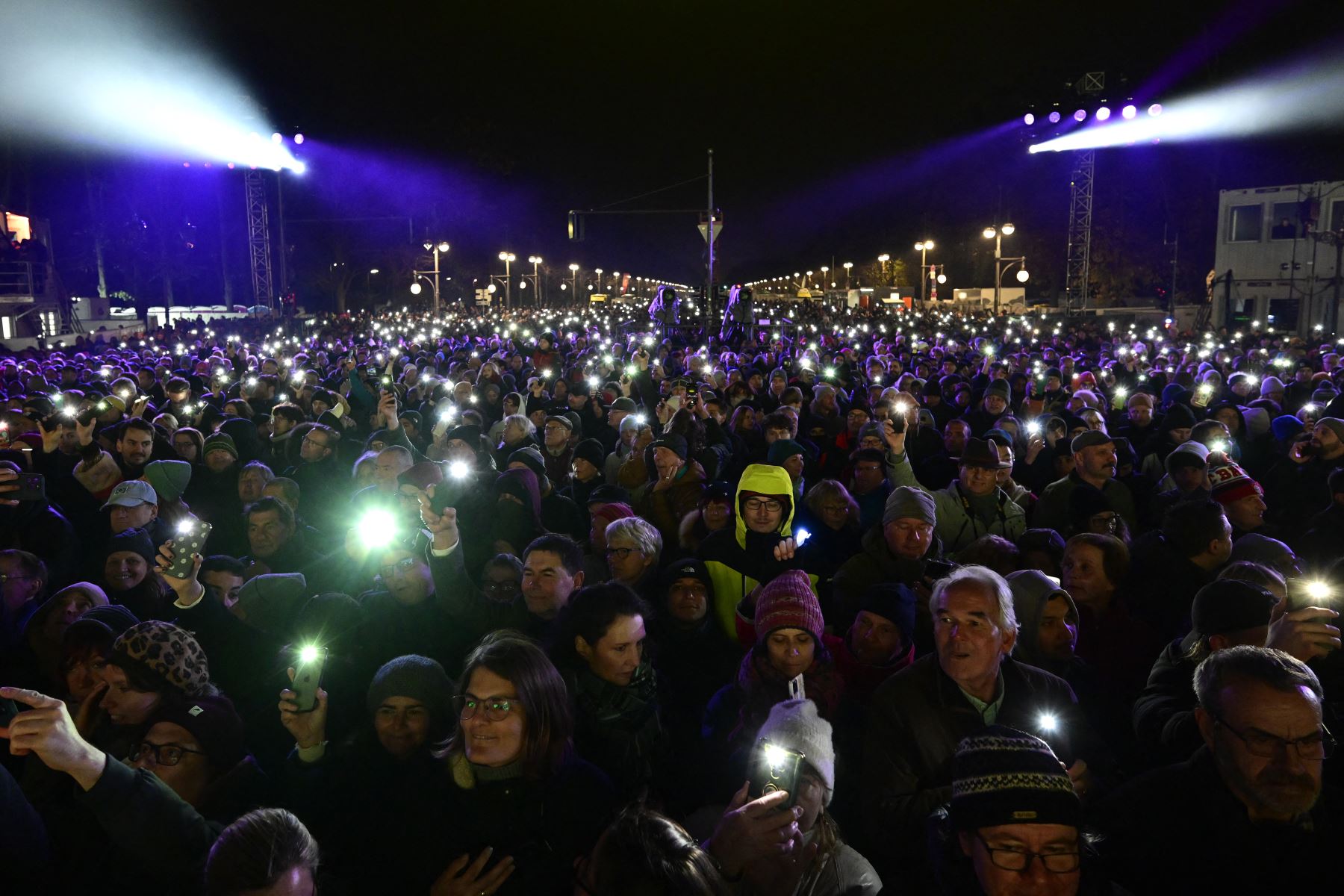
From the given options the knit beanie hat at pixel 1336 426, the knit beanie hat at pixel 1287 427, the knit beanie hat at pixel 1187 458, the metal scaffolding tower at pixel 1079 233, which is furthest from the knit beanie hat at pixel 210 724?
the metal scaffolding tower at pixel 1079 233

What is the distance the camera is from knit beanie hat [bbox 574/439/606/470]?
793 centimetres

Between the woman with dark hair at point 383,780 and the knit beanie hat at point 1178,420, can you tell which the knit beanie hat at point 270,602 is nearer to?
the woman with dark hair at point 383,780

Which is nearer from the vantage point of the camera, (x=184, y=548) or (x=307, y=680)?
(x=307, y=680)

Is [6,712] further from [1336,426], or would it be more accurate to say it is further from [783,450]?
[1336,426]

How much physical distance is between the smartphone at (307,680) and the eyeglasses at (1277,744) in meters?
2.94

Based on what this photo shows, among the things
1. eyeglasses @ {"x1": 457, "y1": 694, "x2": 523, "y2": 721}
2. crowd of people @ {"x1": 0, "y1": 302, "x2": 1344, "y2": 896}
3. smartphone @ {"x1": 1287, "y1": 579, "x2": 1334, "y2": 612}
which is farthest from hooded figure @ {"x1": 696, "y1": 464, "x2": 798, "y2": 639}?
smartphone @ {"x1": 1287, "y1": 579, "x2": 1334, "y2": 612}

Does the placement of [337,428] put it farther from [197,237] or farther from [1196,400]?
[197,237]

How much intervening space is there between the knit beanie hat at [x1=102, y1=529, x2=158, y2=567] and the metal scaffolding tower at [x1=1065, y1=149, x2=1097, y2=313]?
91.4 feet

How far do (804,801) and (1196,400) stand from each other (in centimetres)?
942

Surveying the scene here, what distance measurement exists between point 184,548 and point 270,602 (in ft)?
1.70

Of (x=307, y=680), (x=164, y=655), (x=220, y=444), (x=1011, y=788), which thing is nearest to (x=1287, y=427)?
(x=1011, y=788)

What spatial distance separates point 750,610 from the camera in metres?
4.60

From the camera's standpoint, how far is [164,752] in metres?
3.23

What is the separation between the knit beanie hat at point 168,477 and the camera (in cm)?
692
